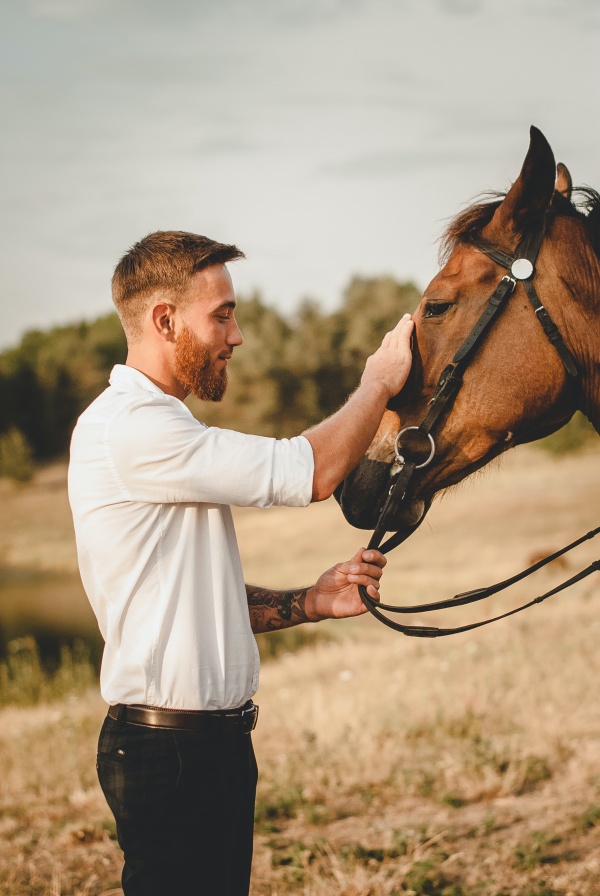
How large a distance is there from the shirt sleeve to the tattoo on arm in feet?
2.36

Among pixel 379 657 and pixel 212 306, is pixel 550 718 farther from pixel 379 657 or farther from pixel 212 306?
pixel 212 306

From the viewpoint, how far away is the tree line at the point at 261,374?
4809cm

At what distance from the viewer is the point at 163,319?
8.44 ft

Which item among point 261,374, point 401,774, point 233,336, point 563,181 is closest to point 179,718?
point 233,336

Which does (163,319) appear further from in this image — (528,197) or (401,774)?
(401,774)

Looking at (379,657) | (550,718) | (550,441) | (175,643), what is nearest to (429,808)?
(550,718)

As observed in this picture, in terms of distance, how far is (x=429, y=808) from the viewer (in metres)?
4.96

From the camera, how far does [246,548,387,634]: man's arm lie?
2.73 metres

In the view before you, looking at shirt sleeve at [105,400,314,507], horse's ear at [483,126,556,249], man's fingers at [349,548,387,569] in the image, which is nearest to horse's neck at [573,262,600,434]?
horse's ear at [483,126,556,249]

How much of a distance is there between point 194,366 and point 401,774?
12.3 ft

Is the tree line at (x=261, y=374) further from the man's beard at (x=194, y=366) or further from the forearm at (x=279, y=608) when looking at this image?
the man's beard at (x=194, y=366)

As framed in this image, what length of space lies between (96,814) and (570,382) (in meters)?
4.06

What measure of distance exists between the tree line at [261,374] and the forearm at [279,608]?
38.5 m

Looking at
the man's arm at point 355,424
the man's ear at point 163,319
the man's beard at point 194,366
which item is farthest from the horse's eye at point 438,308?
the man's ear at point 163,319
